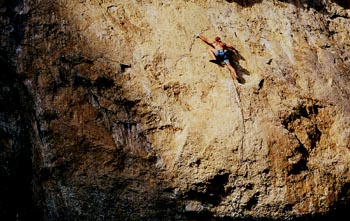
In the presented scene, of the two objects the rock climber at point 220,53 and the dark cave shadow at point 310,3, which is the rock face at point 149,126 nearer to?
the rock climber at point 220,53

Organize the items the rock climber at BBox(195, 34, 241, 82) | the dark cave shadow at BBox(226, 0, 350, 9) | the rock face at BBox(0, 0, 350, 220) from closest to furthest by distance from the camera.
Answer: the rock face at BBox(0, 0, 350, 220)
the rock climber at BBox(195, 34, 241, 82)
the dark cave shadow at BBox(226, 0, 350, 9)

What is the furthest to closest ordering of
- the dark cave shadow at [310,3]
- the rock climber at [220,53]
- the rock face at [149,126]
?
the dark cave shadow at [310,3]
the rock climber at [220,53]
the rock face at [149,126]

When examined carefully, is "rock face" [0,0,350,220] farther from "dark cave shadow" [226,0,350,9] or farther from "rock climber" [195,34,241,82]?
"dark cave shadow" [226,0,350,9]

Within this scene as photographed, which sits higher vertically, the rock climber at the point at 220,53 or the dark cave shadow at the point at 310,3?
the dark cave shadow at the point at 310,3

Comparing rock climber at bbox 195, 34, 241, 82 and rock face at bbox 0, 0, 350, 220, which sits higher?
rock climber at bbox 195, 34, 241, 82

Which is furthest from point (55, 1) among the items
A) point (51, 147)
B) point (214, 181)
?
point (214, 181)

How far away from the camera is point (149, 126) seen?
23.9 feet

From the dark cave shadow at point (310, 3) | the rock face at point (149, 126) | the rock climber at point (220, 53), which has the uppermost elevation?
the dark cave shadow at point (310, 3)

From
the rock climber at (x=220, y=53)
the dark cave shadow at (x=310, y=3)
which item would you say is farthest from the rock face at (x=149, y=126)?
the dark cave shadow at (x=310, y=3)

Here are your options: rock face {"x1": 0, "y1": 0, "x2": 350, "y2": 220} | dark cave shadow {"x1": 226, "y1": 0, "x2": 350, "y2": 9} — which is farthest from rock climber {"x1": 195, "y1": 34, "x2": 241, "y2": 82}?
dark cave shadow {"x1": 226, "y1": 0, "x2": 350, "y2": 9}

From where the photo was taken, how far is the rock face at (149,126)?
709 cm

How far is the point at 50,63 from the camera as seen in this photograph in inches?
289

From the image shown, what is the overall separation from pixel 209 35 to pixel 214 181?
2.34 meters

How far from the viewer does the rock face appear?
7086 mm
